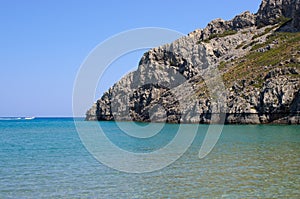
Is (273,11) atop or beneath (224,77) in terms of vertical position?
atop

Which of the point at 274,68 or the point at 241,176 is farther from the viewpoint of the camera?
the point at 274,68

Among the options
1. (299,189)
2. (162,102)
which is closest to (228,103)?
(162,102)

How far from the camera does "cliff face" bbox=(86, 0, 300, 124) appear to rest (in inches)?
3967

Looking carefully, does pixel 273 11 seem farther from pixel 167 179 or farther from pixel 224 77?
pixel 167 179

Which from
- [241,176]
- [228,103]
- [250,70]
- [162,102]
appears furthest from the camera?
[162,102]

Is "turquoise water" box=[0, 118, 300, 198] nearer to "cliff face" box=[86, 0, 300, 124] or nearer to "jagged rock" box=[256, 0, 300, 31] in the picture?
"cliff face" box=[86, 0, 300, 124]

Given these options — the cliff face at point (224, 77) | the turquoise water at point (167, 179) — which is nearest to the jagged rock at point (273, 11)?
the cliff face at point (224, 77)

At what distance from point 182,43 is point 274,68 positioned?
207 feet

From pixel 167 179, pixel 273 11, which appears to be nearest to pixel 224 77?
pixel 273 11

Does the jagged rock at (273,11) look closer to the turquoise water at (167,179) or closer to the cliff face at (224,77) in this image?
the cliff face at (224,77)

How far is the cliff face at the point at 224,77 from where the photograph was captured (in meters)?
101

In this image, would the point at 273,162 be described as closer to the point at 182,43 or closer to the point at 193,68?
the point at 193,68

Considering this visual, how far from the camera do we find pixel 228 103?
107625mm

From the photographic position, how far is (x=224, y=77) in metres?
127
